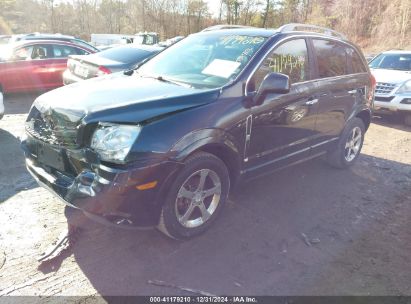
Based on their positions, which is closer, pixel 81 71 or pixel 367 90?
pixel 367 90

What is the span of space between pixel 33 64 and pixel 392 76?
8.83m

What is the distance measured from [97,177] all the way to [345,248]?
2330 mm

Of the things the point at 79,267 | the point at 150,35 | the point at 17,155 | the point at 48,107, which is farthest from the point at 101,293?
the point at 150,35

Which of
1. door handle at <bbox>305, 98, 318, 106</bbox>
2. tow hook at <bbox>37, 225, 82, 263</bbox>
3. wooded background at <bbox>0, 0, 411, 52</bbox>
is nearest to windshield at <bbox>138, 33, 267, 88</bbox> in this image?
door handle at <bbox>305, 98, 318, 106</bbox>

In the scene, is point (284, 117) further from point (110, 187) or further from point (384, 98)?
point (384, 98)

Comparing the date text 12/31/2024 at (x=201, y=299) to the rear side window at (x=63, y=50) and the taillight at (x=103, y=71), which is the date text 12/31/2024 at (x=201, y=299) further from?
the rear side window at (x=63, y=50)

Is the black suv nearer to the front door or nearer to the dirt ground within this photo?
the front door

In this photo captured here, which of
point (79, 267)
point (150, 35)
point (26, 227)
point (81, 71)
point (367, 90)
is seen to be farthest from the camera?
point (150, 35)

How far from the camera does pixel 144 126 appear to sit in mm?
2754

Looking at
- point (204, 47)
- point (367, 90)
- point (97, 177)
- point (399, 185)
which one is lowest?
point (399, 185)

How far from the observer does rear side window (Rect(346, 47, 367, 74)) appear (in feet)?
17.1

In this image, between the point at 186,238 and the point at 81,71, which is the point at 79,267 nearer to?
the point at 186,238

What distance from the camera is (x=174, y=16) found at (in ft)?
123

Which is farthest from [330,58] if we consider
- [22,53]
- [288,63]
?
[22,53]
